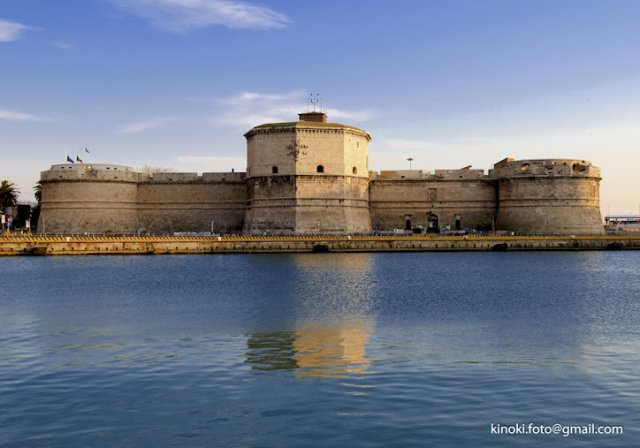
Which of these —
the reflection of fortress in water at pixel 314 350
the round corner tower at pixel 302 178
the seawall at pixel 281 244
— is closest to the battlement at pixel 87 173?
the seawall at pixel 281 244

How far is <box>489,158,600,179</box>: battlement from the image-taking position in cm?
5594

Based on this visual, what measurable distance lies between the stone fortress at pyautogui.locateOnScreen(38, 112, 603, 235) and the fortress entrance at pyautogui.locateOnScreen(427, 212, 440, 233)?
0.10 m

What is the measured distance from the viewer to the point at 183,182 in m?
60.2

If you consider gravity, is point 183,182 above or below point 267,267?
above

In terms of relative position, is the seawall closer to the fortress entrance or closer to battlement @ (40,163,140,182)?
the fortress entrance

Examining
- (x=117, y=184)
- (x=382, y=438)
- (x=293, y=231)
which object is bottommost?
(x=382, y=438)

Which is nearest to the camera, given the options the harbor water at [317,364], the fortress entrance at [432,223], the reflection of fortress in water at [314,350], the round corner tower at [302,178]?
the harbor water at [317,364]

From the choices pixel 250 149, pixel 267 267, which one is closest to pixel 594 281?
pixel 267 267

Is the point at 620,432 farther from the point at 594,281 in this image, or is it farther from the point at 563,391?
the point at 594,281

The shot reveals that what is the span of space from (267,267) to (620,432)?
97.9 feet

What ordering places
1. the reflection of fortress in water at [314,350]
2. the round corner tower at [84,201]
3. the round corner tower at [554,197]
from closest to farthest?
the reflection of fortress in water at [314,350]
the round corner tower at [554,197]
the round corner tower at [84,201]

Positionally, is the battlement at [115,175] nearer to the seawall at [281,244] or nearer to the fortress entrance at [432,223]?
the seawall at [281,244]

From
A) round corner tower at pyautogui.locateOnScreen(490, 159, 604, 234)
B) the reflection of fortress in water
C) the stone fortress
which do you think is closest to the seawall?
round corner tower at pyautogui.locateOnScreen(490, 159, 604, 234)

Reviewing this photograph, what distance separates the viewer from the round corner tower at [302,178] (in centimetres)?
5362
